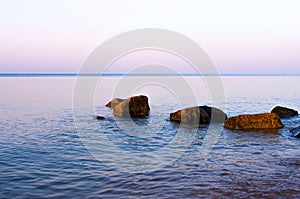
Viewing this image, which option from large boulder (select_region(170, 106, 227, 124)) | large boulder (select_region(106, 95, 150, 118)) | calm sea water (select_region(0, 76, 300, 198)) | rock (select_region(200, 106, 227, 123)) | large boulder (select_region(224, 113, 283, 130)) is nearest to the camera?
calm sea water (select_region(0, 76, 300, 198))

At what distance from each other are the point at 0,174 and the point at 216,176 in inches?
243

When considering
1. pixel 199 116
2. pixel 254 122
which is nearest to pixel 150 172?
pixel 254 122

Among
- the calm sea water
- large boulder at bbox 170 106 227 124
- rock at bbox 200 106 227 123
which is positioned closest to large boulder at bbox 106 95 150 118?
large boulder at bbox 170 106 227 124

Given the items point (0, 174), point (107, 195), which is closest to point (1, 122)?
point (0, 174)

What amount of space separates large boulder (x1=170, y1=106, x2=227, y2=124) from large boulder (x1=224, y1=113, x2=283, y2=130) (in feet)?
7.53

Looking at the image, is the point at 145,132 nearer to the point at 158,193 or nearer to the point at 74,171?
the point at 74,171

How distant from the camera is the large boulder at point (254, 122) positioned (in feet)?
57.2

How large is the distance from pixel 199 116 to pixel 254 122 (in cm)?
361

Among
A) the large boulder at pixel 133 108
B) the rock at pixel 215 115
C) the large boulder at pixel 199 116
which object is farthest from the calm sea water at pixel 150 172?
the large boulder at pixel 133 108

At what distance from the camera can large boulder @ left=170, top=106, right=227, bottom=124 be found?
65.2ft

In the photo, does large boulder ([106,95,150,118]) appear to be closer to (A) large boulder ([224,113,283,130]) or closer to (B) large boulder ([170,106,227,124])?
(B) large boulder ([170,106,227,124])

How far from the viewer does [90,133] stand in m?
15.9

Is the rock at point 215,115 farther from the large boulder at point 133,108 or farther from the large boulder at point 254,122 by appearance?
the large boulder at point 133,108

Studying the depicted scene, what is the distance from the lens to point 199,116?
2000cm
